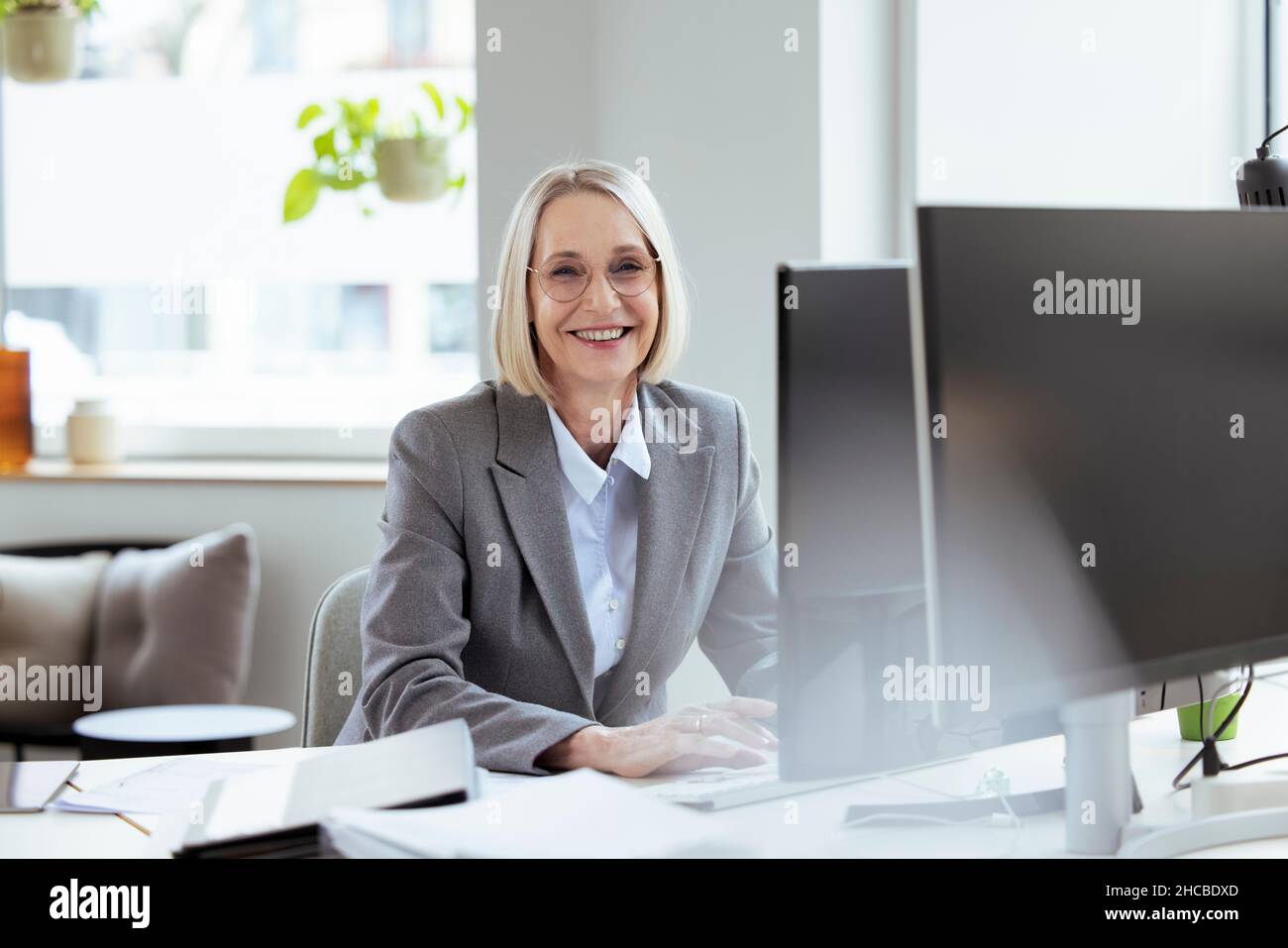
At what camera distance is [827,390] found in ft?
3.91

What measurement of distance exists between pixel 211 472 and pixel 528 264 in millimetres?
1634

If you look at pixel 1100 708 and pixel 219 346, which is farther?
pixel 219 346

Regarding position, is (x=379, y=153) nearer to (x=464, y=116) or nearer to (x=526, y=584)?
(x=464, y=116)

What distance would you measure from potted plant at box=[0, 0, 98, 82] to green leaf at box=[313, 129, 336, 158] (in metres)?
0.64

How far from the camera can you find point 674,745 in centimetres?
140

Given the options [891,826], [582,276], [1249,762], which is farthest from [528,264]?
[1249,762]

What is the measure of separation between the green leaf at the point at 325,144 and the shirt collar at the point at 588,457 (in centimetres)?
174

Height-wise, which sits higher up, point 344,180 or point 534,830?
point 344,180

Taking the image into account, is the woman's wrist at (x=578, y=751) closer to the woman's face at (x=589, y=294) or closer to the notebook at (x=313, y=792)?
the notebook at (x=313, y=792)

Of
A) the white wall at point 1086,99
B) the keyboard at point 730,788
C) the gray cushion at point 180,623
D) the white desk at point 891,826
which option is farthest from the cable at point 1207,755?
the gray cushion at point 180,623

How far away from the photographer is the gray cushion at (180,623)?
2.99m

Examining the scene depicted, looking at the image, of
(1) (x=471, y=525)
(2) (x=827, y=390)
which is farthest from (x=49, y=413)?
(2) (x=827, y=390)

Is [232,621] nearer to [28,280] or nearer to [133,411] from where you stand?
[133,411]
